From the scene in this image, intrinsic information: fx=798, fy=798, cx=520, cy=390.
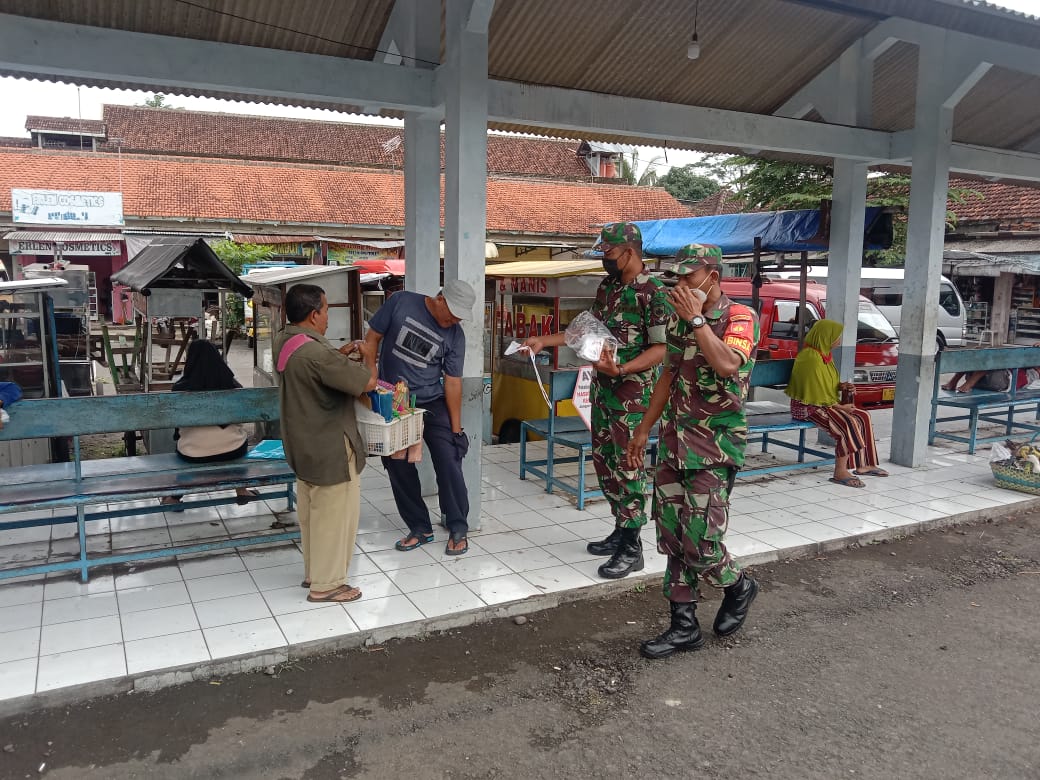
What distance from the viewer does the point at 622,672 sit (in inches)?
150

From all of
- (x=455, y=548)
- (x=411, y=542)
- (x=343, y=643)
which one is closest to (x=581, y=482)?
(x=455, y=548)

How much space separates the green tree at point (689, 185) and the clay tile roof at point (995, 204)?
72.7 ft

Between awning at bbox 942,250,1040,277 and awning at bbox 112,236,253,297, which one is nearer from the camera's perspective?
awning at bbox 112,236,253,297

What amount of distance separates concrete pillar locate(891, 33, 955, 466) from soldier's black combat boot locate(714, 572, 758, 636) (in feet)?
14.2

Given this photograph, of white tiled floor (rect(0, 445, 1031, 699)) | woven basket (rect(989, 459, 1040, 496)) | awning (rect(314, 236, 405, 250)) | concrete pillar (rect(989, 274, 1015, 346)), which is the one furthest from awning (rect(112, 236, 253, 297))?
concrete pillar (rect(989, 274, 1015, 346))

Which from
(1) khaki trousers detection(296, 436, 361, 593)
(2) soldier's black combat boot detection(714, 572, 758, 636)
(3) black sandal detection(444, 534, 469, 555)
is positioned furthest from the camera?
(3) black sandal detection(444, 534, 469, 555)

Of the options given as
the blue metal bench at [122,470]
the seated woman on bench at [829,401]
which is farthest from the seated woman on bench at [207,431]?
the seated woman on bench at [829,401]

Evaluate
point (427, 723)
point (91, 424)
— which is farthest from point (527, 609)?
point (91, 424)

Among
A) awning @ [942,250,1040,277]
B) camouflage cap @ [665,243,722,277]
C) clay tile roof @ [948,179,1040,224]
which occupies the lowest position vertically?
camouflage cap @ [665,243,722,277]

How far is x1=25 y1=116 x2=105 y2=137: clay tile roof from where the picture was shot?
25.6 m

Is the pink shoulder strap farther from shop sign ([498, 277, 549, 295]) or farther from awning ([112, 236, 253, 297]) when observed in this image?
shop sign ([498, 277, 549, 295])

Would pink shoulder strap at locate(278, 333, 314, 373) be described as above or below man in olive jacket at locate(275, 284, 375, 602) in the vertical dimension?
above

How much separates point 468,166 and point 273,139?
25.9m

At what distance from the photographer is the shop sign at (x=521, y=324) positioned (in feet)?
29.4
